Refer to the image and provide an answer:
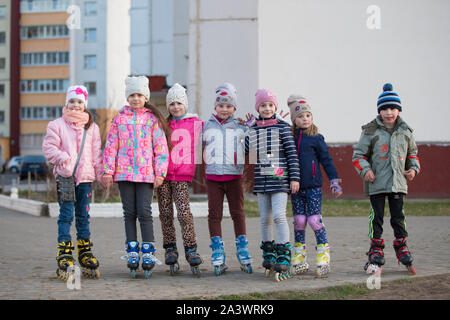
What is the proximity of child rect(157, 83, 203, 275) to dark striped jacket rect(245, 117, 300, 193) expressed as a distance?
2.24 feet

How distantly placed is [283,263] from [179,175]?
1.38 meters

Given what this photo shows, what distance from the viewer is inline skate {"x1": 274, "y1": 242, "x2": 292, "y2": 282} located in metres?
5.00

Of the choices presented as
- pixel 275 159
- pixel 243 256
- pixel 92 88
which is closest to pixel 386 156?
pixel 275 159

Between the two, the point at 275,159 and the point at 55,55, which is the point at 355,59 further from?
the point at 55,55

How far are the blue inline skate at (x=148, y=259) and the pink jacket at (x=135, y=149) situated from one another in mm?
645

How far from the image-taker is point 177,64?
27.0 m

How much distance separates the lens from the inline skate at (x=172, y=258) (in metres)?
5.33

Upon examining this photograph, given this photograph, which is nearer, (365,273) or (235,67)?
(365,273)

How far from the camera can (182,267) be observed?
583cm

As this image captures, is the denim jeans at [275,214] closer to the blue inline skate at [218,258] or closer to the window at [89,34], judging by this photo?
the blue inline skate at [218,258]

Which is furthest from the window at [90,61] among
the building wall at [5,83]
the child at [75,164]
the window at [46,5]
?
the child at [75,164]
